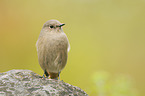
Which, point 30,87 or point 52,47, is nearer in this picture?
point 30,87

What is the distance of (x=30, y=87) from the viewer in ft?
10.6

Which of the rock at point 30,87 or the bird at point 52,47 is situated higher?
the bird at point 52,47

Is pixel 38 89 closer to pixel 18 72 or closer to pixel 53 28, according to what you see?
pixel 18 72

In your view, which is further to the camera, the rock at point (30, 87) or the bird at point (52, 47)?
the bird at point (52, 47)

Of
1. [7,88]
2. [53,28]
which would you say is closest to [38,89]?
[7,88]

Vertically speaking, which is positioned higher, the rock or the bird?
the bird

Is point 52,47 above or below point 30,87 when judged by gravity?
above

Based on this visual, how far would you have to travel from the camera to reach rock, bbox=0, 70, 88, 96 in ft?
10.1

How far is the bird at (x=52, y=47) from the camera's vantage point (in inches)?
169

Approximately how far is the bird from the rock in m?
0.73

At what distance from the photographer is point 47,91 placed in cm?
317

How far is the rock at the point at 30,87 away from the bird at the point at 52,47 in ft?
2.39

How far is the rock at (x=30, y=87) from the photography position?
3.08 meters

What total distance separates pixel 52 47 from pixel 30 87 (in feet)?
3.99
